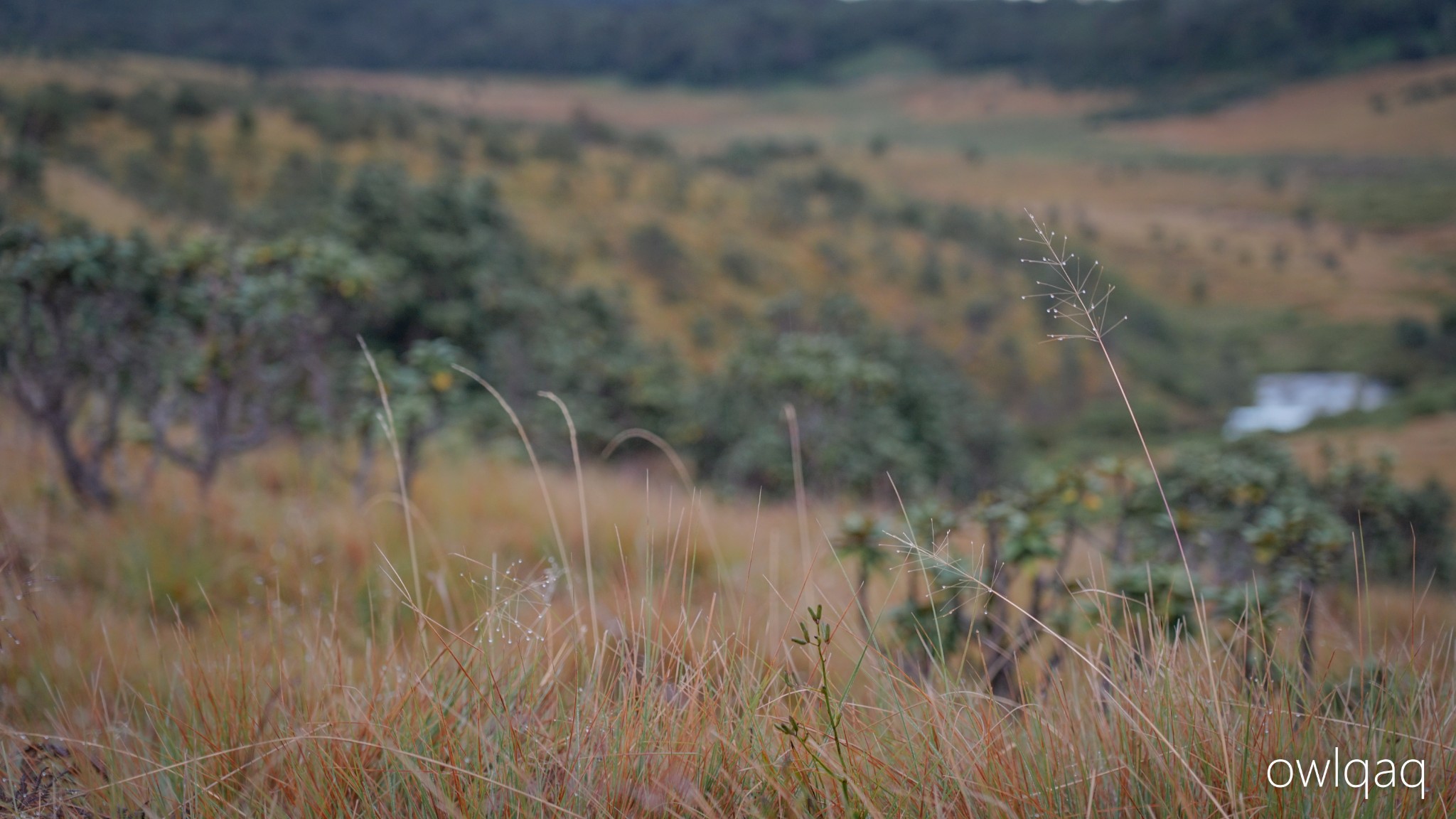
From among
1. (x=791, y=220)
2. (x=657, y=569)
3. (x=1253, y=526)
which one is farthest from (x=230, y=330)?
(x=791, y=220)

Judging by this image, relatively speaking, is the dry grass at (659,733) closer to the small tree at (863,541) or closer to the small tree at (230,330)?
the small tree at (863,541)

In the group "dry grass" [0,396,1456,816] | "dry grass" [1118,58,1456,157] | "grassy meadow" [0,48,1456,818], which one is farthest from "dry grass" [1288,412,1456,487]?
"dry grass" [0,396,1456,816]

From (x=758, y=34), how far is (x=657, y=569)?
83.6 meters

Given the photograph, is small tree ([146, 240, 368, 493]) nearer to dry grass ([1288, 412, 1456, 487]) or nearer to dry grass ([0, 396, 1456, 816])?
dry grass ([0, 396, 1456, 816])

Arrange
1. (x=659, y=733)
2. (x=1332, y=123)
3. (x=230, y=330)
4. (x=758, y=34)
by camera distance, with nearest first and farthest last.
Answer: (x=659, y=733) → (x=230, y=330) → (x=1332, y=123) → (x=758, y=34)

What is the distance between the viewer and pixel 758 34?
7844 cm

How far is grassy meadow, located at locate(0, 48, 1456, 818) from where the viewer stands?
1291 mm

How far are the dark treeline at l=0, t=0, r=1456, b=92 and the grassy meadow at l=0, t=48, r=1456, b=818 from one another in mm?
2591

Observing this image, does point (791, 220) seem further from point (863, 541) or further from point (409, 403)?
Answer: point (863, 541)

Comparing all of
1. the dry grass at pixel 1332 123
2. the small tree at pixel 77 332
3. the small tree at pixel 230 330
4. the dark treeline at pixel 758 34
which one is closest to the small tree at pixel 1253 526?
the small tree at pixel 230 330

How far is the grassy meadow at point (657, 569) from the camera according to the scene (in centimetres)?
129

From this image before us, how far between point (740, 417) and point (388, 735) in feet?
24.9

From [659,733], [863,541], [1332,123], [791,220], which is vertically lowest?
[863,541]

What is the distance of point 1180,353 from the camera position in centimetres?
2739
